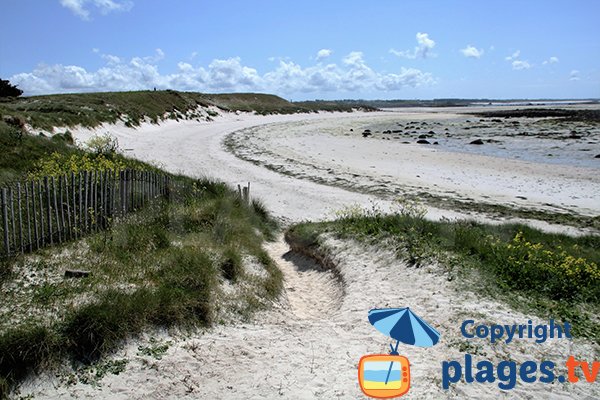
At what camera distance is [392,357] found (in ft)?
20.5

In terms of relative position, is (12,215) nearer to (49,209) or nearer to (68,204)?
(49,209)

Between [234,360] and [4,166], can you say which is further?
[4,166]

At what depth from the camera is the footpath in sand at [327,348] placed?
539 centimetres

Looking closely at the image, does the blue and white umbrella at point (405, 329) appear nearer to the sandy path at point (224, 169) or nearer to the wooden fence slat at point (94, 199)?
the wooden fence slat at point (94, 199)

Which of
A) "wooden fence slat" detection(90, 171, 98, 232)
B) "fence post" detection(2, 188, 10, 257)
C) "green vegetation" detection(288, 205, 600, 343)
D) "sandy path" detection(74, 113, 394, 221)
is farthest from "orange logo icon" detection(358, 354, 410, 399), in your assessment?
"sandy path" detection(74, 113, 394, 221)

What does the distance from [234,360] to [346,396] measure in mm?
1576

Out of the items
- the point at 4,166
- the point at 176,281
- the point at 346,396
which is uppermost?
the point at 4,166

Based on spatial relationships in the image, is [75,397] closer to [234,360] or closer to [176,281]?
[234,360]

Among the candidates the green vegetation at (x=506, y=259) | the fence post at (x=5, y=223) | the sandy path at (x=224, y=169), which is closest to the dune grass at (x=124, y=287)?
the fence post at (x=5, y=223)

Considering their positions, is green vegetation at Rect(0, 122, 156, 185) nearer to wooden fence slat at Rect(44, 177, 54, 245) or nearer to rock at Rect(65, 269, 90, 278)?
wooden fence slat at Rect(44, 177, 54, 245)

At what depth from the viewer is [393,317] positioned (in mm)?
6973

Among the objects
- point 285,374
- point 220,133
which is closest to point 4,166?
point 285,374

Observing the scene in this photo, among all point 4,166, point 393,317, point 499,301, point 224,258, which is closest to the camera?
point 393,317

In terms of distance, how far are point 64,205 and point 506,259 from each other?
8441 mm
